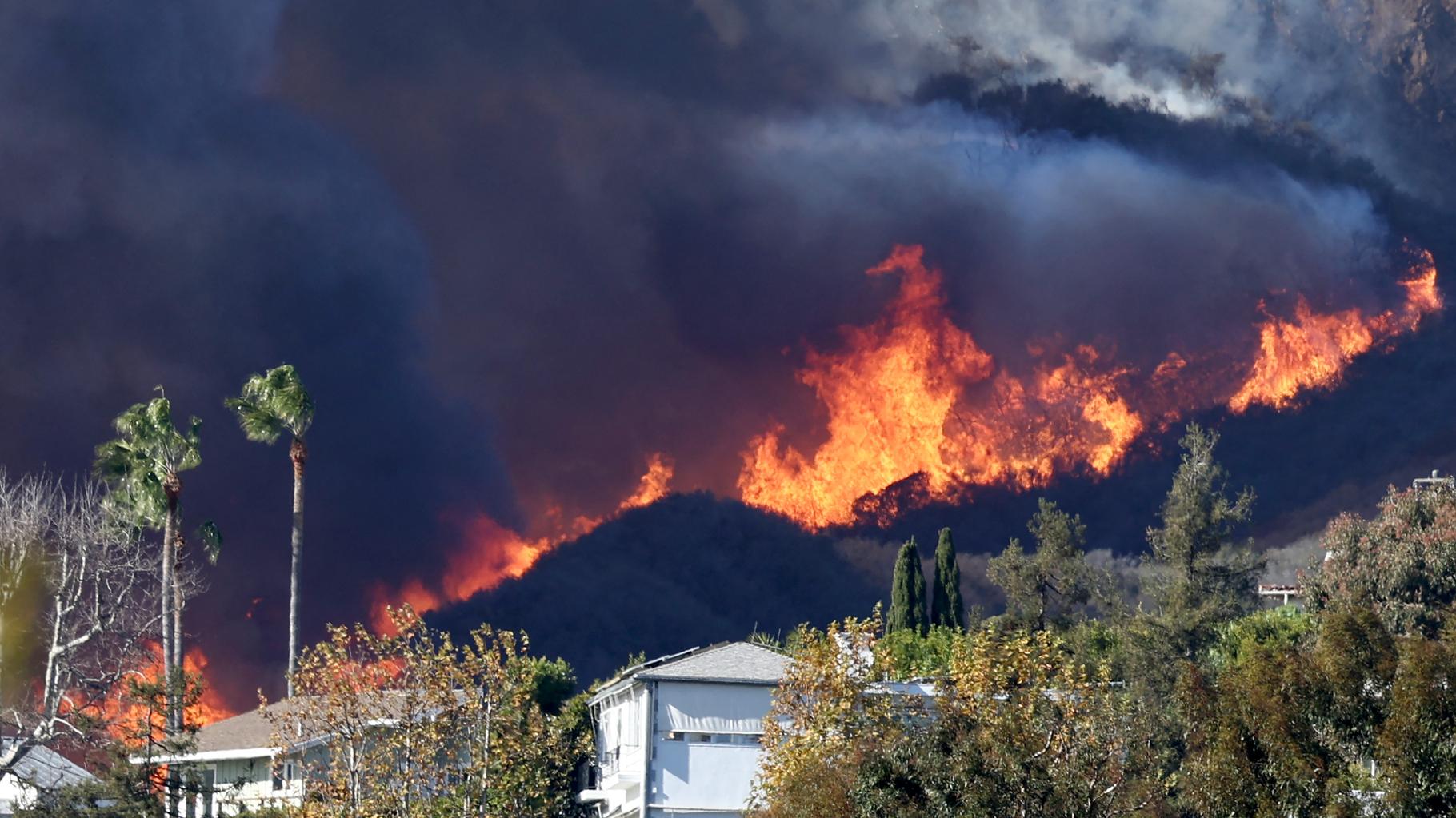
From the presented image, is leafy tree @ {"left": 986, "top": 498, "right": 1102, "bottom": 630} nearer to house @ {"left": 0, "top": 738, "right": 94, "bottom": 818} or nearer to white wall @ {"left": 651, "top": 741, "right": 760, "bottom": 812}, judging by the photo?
white wall @ {"left": 651, "top": 741, "right": 760, "bottom": 812}

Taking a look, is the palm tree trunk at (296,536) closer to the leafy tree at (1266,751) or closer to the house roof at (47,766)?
the house roof at (47,766)

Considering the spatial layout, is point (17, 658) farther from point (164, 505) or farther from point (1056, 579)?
point (1056, 579)

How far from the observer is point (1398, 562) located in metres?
63.2

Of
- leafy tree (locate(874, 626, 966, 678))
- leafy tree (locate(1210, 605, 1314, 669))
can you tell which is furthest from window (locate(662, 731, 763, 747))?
leafy tree (locate(1210, 605, 1314, 669))

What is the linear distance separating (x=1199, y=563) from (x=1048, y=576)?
1202 centimetres

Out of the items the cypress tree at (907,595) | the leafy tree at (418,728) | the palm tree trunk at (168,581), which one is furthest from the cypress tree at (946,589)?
the leafy tree at (418,728)

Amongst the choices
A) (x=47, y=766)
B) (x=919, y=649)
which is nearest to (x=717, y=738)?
(x=919, y=649)

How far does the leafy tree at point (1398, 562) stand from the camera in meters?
62.1

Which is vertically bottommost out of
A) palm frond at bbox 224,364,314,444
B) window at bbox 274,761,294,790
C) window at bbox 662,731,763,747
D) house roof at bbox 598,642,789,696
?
window at bbox 274,761,294,790

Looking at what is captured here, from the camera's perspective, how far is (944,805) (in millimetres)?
33219

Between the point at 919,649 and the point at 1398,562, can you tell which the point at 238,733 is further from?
the point at 1398,562

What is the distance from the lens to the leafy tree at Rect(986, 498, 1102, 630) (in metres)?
77.6

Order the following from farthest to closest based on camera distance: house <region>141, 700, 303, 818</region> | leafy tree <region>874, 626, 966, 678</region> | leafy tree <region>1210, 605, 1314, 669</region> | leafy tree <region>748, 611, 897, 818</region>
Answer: house <region>141, 700, 303, 818</region>
leafy tree <region>874, 626, 966, 678</region>
leafy tree <region>1210, 605, 1314, 669</region>
leafy tree <region>748, 611, 897, 818</region>

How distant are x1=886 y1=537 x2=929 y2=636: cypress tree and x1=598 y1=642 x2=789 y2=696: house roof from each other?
2346 centimetres
